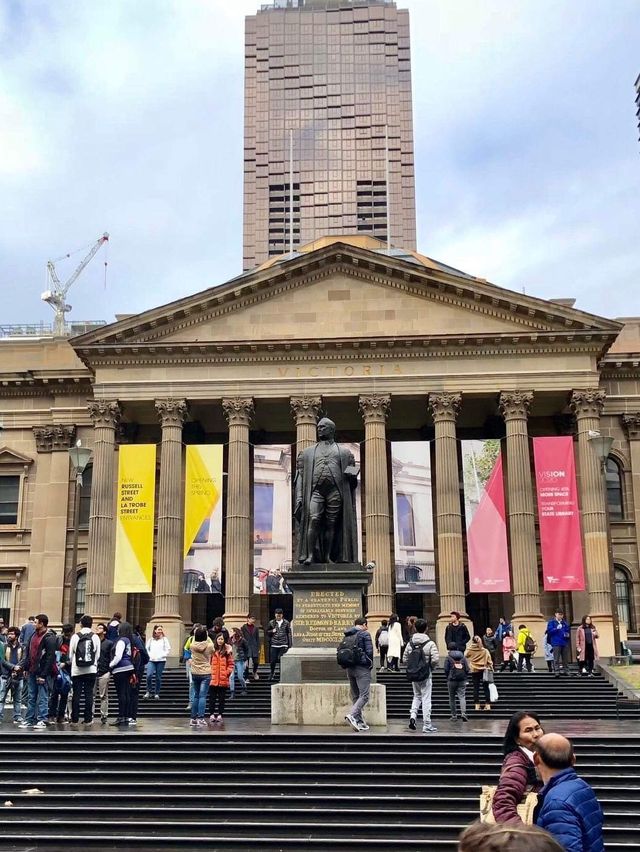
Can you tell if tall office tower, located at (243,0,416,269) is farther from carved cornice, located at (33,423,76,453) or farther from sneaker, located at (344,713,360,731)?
sneaker, located at (344,713,360,731)

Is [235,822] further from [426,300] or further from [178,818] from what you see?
[426,300]

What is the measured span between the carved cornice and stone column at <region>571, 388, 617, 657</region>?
20.2 m

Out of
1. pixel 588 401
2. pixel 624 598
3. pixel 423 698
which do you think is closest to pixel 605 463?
pixel 588 401

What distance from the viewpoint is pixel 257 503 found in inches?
1417

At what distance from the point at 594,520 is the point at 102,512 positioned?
17.6 m

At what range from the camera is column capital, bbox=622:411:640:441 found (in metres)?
39.8

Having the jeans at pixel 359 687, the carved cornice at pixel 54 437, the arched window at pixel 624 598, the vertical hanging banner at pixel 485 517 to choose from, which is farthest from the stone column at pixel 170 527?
the jeans at pixel 359 687

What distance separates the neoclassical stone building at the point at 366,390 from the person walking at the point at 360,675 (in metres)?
18.3

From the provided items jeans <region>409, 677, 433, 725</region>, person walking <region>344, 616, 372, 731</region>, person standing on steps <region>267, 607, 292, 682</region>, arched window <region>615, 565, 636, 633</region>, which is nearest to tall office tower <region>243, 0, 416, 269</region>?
arched window <region>615, 565, 636, 633</region>

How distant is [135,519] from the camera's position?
1395 inches

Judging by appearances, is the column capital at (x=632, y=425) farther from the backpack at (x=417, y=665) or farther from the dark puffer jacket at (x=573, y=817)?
the dark puffer jacket at (x=573, y=817)

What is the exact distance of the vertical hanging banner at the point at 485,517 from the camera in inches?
1356

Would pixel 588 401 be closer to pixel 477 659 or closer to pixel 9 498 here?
pixel 477 659

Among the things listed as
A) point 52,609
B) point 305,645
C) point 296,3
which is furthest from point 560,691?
point 296,3
